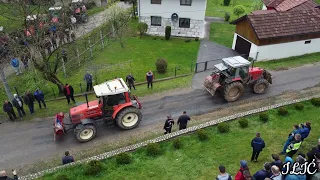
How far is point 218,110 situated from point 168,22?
15.0m

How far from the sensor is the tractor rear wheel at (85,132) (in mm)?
13734

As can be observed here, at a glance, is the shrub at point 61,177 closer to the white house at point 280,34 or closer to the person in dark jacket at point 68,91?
the person in dark jacket at point 68,91

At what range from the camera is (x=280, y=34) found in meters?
22.1

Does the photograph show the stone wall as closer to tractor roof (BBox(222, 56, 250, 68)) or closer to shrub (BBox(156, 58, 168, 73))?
shrub (BBox(156, 58, 168, 73))

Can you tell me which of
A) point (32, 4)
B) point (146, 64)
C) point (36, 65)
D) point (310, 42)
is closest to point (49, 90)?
point (36, 65)

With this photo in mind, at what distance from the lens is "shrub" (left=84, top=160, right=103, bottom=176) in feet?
38.9

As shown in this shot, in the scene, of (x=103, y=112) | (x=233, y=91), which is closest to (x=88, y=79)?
(x=103, y=112)

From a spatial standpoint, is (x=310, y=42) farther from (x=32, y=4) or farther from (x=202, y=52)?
(x=32, y=4)

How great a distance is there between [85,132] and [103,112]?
1259 millimetres

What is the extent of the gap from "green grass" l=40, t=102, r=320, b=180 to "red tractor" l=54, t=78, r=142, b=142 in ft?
6.72

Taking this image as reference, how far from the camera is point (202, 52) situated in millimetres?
25516

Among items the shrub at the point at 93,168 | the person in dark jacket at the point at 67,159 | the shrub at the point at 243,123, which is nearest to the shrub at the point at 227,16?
the shrub at the point at 243,123

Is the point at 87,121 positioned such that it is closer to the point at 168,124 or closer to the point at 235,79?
the point at 168,124

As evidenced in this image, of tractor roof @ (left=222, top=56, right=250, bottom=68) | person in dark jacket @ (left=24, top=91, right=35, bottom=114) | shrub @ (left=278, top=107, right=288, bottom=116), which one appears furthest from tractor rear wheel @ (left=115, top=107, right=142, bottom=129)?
shrub @ (left=278, top=107, right=288, bottom=116)
